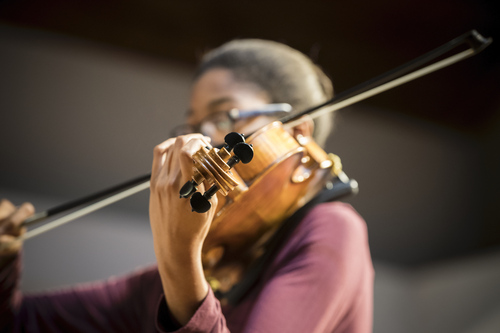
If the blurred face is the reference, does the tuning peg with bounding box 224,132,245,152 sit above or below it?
above

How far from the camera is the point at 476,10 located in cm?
121

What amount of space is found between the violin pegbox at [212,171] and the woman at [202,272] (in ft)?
0.06

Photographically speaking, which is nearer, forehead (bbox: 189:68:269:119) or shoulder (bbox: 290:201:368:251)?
shoulder (bbox: 290:201:368:251)

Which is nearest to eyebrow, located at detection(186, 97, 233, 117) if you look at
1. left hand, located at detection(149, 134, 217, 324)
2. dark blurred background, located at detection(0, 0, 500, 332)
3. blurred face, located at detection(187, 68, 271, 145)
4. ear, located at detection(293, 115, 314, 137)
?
blurred face, located at detection(187, 68, 271, 145)

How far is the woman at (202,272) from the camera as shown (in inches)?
13.8

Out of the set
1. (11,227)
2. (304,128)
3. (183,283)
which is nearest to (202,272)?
(183,283)

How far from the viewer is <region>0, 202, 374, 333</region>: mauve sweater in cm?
40

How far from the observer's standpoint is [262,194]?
46 centimetres

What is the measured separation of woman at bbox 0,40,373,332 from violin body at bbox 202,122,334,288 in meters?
0.04

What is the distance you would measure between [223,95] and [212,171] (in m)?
→ 0.32

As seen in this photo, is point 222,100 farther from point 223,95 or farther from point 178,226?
point 178,226

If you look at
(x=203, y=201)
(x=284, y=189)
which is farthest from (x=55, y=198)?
(x=203, y=201)

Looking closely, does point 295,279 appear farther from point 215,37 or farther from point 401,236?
point 401,236

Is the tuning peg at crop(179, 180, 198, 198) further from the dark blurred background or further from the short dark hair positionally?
the dark blurred background
